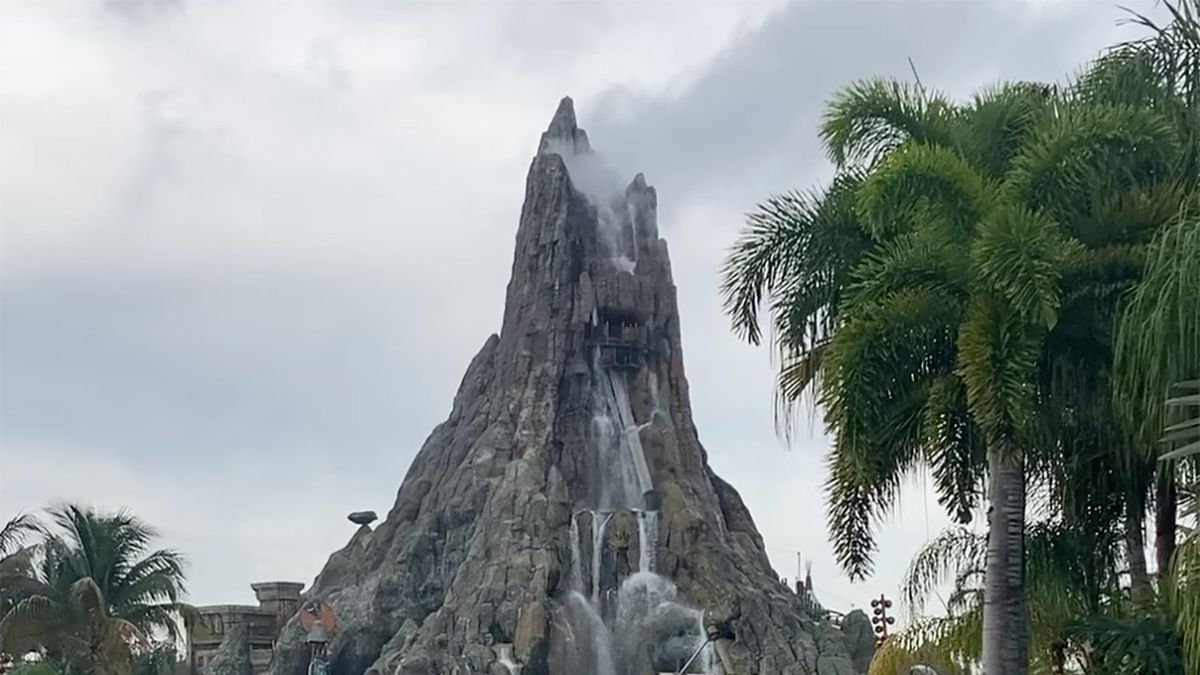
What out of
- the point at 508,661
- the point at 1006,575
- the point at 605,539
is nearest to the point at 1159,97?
the point at 1006,575

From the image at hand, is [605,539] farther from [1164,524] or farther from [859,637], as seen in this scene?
[1164,524]

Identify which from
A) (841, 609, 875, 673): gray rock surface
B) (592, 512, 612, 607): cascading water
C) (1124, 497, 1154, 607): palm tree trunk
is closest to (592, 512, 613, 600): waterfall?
(592, 512, 612, 607): cascading water

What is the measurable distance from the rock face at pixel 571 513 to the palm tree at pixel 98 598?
2668cm

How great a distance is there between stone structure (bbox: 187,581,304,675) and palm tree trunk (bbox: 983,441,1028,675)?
4870 centimetres

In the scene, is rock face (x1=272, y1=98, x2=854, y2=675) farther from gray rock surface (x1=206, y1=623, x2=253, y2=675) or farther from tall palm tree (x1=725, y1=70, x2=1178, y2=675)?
tall palm tree (x1=725, y1=70, x2=1178, y2=675)

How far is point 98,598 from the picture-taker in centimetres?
3291

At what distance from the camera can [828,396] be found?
617 inches

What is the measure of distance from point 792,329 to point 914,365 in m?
1.98

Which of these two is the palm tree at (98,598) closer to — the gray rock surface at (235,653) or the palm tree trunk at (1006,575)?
the palm tree trunk at (1006,575)

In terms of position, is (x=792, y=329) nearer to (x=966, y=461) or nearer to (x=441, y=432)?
(x=966, y=461)

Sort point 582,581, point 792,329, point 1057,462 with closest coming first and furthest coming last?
point 1057,462, point 792,329, point 582,581

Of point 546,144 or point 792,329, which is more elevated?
point 546,144

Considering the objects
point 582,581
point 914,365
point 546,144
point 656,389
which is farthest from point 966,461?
point 546,144

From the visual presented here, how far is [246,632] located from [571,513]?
14.1 metres
